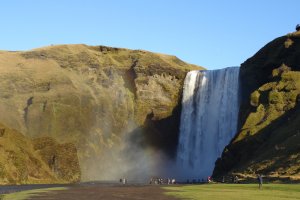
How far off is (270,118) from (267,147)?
36.3 ft

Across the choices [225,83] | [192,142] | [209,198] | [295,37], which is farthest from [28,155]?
[209,198]

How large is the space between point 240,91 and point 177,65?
38414 mm

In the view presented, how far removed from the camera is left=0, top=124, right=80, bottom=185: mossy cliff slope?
104188 mm

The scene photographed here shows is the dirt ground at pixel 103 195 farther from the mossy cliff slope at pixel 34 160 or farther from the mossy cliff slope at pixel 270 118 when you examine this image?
the mossy cliff slope at pixel 34 160

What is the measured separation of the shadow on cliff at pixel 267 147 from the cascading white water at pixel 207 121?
24.8 m

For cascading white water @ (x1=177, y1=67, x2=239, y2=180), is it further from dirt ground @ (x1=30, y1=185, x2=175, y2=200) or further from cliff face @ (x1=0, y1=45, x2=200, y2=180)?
dirt ground @ (x1=30, y1=185, x2=175, y2=200)

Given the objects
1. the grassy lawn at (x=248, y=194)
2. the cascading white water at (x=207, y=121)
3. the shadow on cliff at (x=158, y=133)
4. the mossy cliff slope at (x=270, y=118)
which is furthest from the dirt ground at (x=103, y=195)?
the shadow on cliff at (x=158, y=133)

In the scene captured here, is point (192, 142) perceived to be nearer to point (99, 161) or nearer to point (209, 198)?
point (99, 161)

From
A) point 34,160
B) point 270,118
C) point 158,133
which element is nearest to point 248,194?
point 270,118

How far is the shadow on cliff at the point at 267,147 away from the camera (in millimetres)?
79688

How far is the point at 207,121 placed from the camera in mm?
128500

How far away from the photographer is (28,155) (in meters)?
112

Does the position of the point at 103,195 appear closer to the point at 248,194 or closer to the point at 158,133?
the point at 248,194

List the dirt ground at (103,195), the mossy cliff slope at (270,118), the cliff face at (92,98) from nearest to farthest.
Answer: the dirt ground at (103,195)
the mossy cliff slope at (270,118)
the cliff face at (92,98)
